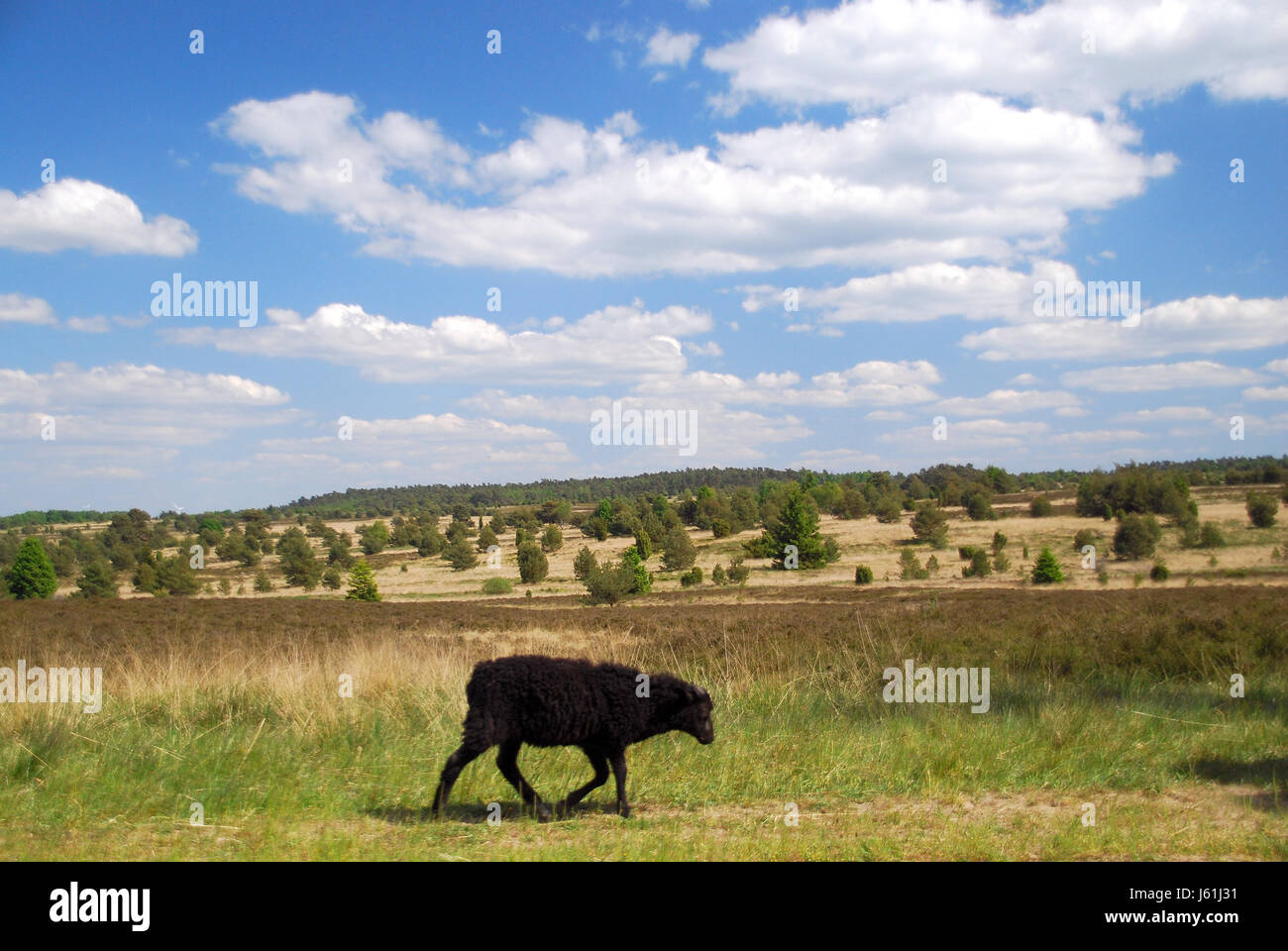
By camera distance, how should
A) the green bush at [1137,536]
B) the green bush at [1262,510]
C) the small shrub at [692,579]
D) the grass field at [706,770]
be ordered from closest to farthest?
the grass field at [706,770], the green bush at [1262,510], the green bush at [1137,536], the small shrub at [692,579]

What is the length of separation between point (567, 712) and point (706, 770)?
6.88 feet

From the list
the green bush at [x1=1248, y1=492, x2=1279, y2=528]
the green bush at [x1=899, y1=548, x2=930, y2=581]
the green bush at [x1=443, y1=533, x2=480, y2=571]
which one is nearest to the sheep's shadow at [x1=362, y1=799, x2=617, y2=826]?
the green bush at [x1=1248, y1=492, x2=1279, y2=528]

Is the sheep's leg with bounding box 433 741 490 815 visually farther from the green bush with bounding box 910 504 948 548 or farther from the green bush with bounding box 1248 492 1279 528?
the green bush with bounding box 910 504 948 548

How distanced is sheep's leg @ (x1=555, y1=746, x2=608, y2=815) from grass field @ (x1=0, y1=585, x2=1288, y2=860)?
0.21m

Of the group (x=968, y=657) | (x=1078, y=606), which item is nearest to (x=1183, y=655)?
(x=968, y=657)

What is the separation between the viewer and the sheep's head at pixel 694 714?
20.2 feet

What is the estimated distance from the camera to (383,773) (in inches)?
275

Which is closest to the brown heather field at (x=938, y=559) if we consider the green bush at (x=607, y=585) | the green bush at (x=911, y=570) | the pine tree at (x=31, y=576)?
the green bush at (x=911, y=570)

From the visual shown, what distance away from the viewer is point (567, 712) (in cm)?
566

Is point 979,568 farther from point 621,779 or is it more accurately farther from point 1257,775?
point 621,779

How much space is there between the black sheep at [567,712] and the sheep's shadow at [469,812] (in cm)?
7

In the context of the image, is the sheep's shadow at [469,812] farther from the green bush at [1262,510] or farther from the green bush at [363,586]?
the green bush at [1262,510]

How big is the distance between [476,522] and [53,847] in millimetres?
111488
